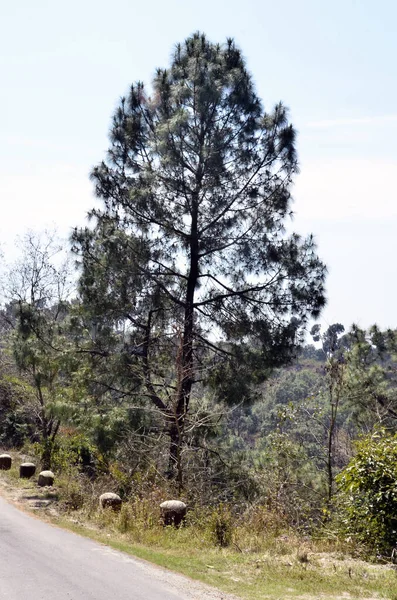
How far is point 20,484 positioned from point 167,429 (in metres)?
5.50

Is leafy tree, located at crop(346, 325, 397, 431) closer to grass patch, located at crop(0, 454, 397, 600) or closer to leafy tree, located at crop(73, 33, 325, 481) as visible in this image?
leafy tree, located at crop(73, 33, 325, 481)

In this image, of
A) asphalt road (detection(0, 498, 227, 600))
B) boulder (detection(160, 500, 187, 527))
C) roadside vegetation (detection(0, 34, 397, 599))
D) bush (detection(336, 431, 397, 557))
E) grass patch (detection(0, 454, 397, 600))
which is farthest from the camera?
roadside vegetation (detection(0, 34, 397, 599))

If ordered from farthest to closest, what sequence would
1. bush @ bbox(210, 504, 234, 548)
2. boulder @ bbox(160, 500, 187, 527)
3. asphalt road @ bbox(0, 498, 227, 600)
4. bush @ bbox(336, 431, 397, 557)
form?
boulder @ bbox(160, 500, 187, 527) → bush @ bbox(210, 504, 234, 548) → bush @ bbox(336, 431, 397, 557) → asphalt road @ bbox(0, 498, 227, 600)

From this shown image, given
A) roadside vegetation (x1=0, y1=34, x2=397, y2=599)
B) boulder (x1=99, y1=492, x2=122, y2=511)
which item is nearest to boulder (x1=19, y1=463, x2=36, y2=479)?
roadside vegetation (x1=0, y1=34, x2=397, y2=599)

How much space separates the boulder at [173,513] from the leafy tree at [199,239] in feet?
16.7

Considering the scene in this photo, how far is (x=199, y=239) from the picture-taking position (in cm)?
1753

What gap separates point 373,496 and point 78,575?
469cm

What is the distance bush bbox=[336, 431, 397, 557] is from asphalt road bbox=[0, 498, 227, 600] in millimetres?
3177

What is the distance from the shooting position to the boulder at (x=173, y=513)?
38.0 feet

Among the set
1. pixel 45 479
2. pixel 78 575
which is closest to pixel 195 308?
pixel 45 479

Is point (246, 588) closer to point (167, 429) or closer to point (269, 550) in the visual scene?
point (269, 550)

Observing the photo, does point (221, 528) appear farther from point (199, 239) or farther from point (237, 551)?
point (199, 239)

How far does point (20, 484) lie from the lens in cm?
1750

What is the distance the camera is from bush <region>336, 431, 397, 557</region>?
30.5ft
